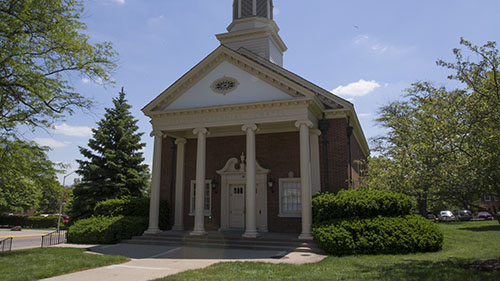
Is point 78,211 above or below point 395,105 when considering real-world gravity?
below

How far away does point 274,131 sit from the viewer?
55.9ft

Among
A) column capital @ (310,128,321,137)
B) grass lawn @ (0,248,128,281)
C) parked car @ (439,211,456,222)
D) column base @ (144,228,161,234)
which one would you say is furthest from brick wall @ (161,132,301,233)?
parked car @ (439,211,456,222)

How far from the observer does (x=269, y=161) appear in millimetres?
16938

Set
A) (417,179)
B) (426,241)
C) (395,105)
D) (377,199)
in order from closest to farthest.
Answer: (417,179) → (426,241) → (377,199) → (395,105)

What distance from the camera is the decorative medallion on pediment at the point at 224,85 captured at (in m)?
16.0

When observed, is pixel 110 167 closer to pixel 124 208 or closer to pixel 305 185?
pixel 124 208

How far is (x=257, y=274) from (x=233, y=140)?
395 inches

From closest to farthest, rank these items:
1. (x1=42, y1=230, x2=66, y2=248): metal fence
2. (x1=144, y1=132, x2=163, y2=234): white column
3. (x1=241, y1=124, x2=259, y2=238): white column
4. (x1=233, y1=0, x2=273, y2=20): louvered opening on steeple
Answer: (x1=241, y1=124, x2=259, y2=238): white column → (x1=144, y1=132, x2=163, y2=234): white column → (x1=42, y1=230, x2=66, y2=248): metal fence → (x1=233, y1=0, x2=273, y2=20): louvered opening on steeple

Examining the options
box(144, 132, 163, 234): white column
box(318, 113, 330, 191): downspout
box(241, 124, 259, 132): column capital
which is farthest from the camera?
box(144, 132, 163, 234): white column

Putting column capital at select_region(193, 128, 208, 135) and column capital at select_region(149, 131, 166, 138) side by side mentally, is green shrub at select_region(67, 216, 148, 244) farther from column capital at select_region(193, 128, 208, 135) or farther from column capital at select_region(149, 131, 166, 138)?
column capital at select_region(193, 128, 208, 135)

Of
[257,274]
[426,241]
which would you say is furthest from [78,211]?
[426,241]

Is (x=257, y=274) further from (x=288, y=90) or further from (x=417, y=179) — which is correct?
(x=288, y=90)

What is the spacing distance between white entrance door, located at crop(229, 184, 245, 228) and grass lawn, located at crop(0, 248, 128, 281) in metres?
6.69

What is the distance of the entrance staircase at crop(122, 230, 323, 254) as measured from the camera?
41.7ft
